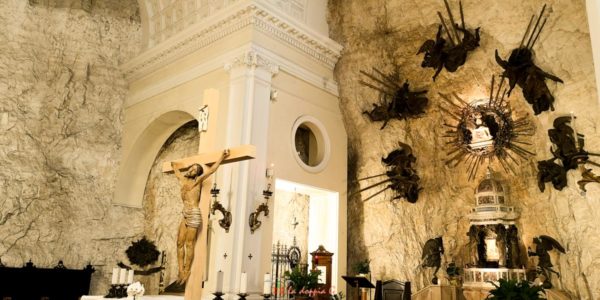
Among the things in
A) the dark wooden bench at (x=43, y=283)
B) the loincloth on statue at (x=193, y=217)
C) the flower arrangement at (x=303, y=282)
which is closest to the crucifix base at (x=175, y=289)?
the dark wooden bench at (x=43, y=283)

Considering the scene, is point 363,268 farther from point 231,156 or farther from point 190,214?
point 190,214

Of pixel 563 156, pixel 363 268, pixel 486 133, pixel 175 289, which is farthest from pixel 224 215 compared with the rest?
pixel 563 156

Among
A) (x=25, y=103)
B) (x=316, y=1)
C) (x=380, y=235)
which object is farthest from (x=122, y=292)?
(x=316, y=1)

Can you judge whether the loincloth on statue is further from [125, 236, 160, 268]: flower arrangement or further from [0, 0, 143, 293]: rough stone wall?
[0, 0, 143, 293]: rough stone wall

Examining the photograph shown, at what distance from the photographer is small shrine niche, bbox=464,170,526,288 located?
8.44 m

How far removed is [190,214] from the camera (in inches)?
226

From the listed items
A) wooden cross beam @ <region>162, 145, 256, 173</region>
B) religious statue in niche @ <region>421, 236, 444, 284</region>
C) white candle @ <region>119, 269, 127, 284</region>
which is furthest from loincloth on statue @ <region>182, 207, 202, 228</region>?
religious statue in niche @ <region>421, 236, 444, 284</region>

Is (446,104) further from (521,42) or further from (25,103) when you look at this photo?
(25,103)

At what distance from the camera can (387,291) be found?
973cm

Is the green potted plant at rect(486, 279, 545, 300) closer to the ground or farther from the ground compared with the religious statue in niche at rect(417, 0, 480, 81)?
closer to the ground

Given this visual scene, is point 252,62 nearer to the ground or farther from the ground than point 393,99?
farther from the ground

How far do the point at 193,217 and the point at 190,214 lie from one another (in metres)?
0.06

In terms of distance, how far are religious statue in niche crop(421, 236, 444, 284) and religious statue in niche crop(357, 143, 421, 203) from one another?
110 cm

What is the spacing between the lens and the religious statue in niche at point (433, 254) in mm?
9555
